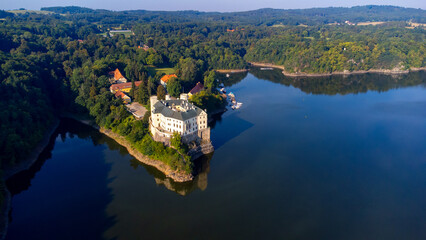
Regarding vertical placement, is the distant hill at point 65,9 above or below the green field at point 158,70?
above

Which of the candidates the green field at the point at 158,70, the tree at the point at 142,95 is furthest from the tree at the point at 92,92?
the green field at the point at 158,70

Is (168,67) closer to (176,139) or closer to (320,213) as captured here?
(176,139)

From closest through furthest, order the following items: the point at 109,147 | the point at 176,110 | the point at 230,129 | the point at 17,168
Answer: the point at 17,168, the point at 176,110, the point at 109,147, the point at 230,129

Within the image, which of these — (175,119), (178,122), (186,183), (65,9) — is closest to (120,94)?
(175,119)

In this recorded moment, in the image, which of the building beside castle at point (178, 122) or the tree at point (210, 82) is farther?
the tree at point (210, 82)

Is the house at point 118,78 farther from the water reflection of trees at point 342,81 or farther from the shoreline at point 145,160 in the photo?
the water reflection of trees at point 342,81

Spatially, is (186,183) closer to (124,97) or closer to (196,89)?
(124,97)
